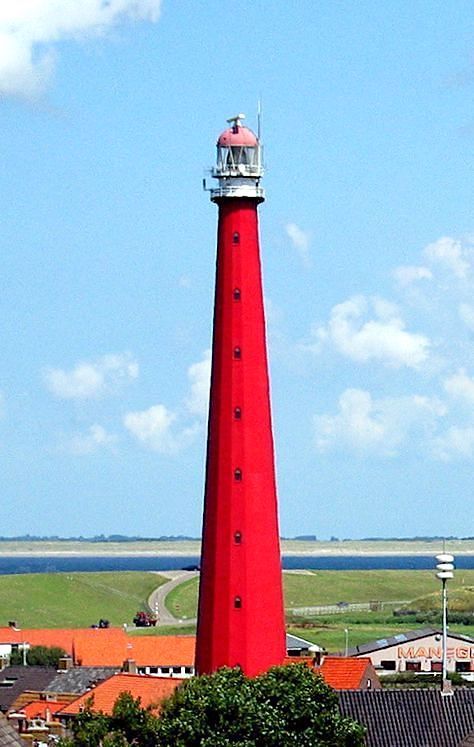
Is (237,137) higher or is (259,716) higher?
(237,137)

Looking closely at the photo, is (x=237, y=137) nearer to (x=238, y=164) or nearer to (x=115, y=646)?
(x=238, y=164)

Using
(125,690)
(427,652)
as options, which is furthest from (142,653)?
(125,690)

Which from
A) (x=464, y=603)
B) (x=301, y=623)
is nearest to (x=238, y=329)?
(x=301, y=623)

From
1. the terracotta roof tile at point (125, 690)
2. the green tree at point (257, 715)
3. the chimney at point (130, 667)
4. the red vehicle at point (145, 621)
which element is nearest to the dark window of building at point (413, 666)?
the chimney at point (130, 667)

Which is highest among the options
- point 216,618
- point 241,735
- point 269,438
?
point 269,438

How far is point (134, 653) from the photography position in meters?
122

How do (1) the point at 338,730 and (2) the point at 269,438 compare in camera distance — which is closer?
(1) the point at 338,730

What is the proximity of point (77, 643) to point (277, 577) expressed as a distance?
6361 cm

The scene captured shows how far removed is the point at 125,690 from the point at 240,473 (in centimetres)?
1786

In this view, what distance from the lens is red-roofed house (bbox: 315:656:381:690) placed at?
88312 mm

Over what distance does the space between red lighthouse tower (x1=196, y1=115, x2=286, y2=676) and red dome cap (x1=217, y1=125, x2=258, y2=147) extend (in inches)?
86.5

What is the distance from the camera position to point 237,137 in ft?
226

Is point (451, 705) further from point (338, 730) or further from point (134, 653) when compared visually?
point (134, 653)

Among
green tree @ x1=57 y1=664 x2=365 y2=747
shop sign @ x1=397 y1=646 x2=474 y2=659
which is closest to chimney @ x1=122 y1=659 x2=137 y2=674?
shop sign @ x1=397 y1=646 x2=474 y2=659
